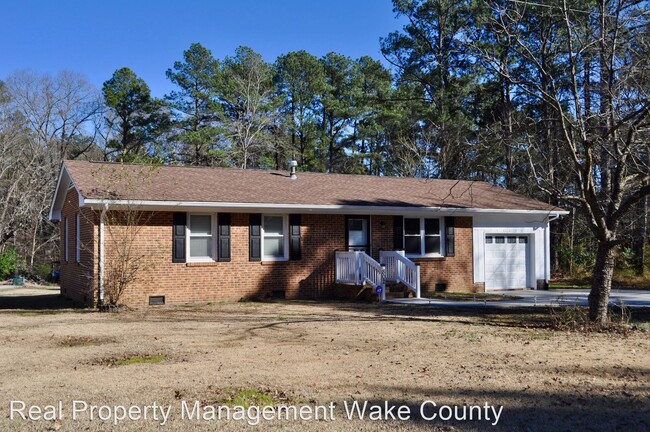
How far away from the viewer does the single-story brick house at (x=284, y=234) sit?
17078 mm

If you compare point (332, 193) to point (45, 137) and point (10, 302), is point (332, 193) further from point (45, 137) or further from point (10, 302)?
point (45, 137)

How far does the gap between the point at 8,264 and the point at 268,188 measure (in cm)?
1581

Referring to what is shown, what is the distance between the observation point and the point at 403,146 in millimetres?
37000

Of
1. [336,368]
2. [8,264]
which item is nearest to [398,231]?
[336,368]

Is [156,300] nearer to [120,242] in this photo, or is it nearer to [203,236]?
[120,242]

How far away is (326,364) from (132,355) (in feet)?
10.0

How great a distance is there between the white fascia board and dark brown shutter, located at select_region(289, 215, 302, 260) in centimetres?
36

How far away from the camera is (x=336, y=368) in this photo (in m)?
8.55

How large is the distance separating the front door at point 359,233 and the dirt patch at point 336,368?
6.33m

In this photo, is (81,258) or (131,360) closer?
(131,360)

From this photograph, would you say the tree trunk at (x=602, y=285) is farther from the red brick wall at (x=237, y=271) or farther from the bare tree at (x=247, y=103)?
the bare tree at (x=247, y=103)

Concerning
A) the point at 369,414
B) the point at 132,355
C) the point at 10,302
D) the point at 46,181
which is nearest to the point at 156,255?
the point at 10,302

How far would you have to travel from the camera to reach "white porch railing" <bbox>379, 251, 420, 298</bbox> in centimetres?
1898

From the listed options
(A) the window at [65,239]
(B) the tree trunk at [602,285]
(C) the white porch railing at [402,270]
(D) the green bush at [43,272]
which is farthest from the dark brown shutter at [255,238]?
(D) the green bush at [43,272]
